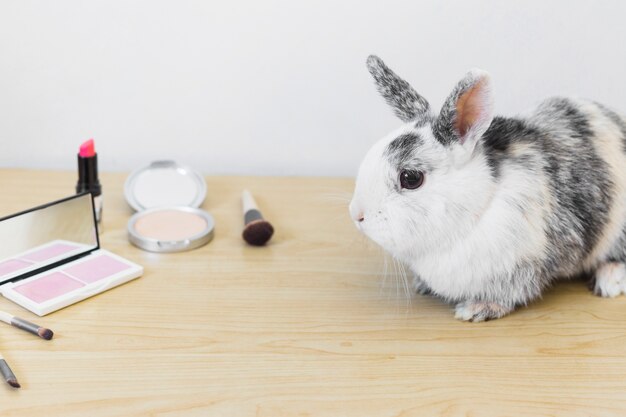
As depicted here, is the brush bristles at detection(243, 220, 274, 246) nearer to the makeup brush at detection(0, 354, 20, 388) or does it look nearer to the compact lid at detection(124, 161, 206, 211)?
the compact lid at detection(124, 161, 206, 211)

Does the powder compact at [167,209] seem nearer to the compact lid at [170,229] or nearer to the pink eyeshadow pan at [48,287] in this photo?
the compact lid at [170,229]

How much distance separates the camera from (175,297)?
2.88ft

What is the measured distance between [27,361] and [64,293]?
0.13m

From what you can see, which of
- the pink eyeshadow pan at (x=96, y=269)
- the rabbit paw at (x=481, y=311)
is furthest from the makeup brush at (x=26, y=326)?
the rabbit paw at (x=481, y=311)

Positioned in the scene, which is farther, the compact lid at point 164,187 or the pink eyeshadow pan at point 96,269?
the compact lid at point 164,187

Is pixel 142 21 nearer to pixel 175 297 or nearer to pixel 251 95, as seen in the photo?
pixel 251 95

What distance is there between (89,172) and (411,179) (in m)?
0.47

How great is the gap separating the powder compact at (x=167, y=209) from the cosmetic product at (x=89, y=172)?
0.06 m

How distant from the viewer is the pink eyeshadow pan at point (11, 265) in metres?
0.87

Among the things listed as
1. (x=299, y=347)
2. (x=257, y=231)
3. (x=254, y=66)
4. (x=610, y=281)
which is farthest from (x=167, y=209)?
(x=610, y=281)

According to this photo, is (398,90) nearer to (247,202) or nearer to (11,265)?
(247,202)

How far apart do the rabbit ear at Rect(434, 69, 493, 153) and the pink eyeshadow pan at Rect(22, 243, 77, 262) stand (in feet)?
1.54

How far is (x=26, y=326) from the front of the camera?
0.79 metres

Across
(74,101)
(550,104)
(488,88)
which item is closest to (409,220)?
(488,88)
